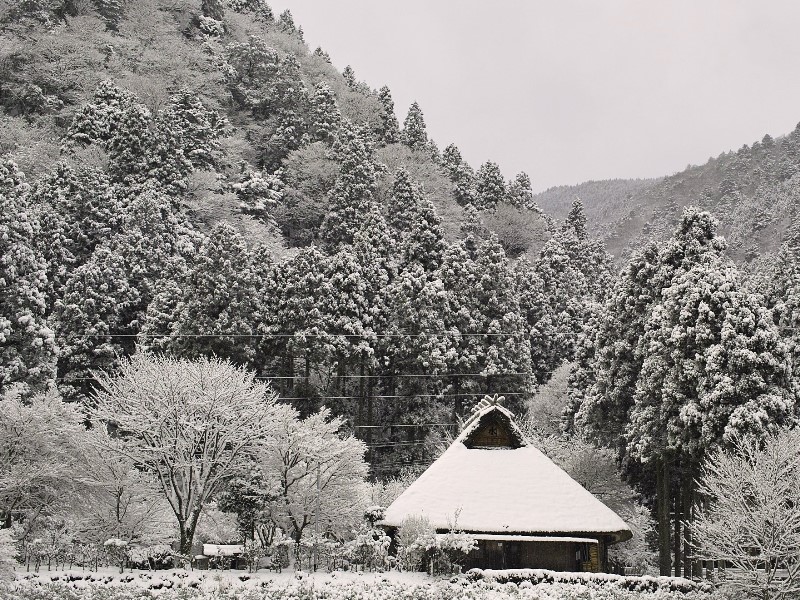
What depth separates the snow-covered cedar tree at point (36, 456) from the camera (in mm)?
26844

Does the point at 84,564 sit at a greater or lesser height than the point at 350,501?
lesser

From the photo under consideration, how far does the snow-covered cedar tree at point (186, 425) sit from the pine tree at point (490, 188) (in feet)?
187

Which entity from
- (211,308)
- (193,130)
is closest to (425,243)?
(211,308)

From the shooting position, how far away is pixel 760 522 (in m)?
23.0

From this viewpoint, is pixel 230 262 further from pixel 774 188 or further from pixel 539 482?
pixel 774 188

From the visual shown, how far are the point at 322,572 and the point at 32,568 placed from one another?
27.6 feet

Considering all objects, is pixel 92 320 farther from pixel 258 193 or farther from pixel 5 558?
pixel 258 193

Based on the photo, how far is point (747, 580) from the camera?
23.5 metres

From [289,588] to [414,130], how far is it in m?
73.3

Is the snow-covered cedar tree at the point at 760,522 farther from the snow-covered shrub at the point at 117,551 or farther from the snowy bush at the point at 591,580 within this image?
the snow-covered shrub at the point at 117,551

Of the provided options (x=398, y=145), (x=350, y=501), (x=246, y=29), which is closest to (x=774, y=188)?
(x=398, y=145)

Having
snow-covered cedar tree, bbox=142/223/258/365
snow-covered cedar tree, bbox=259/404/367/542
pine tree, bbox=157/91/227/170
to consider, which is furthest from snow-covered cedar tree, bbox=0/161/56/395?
pine tree, bbox=157/91/227/170

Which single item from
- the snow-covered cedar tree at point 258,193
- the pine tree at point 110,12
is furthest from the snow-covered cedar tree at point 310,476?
the pine tree at point 110,12

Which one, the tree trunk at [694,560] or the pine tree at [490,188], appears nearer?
the tree trunk at [694,560]
